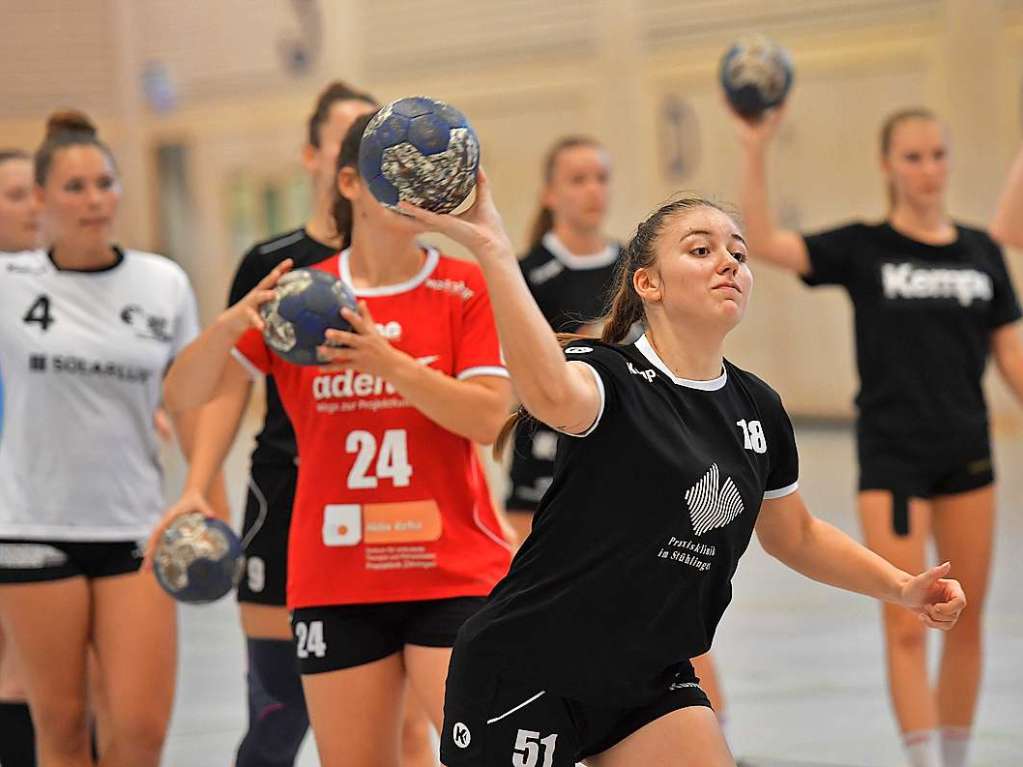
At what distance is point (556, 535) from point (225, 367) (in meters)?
1.11

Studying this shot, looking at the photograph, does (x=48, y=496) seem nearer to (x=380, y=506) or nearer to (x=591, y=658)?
(x=380, y=506)

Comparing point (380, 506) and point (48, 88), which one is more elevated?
point (48, 88)

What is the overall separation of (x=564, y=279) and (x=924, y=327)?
125 cm

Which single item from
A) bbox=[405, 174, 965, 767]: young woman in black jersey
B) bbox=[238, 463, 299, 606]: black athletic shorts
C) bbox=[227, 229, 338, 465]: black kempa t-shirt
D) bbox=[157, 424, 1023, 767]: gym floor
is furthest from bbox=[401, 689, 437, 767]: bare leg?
bbox=[405, 174, 965, 767]: young woman in black jersey

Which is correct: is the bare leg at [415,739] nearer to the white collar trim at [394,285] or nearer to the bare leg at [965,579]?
the white collar trim at [394,285]

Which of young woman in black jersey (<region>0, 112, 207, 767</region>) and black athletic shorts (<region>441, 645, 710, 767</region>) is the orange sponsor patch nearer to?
A: black athletic shorts (<region>441, 645, 710, 767</region>)

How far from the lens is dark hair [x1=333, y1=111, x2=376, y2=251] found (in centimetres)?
345

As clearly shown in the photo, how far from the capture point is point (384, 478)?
335cm

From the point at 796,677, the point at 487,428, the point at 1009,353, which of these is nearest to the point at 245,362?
the point at 487,428

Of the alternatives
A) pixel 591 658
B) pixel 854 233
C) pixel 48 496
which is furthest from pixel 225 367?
pixel 854 233

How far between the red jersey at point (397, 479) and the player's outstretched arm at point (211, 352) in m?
0.19

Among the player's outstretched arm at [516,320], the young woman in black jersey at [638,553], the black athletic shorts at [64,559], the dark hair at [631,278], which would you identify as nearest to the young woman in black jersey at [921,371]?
the young woman in black jersey at [638,553]

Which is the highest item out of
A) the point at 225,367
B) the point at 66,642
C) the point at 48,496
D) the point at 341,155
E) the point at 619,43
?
the point at 619,43

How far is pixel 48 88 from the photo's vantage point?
18953 millimetres
